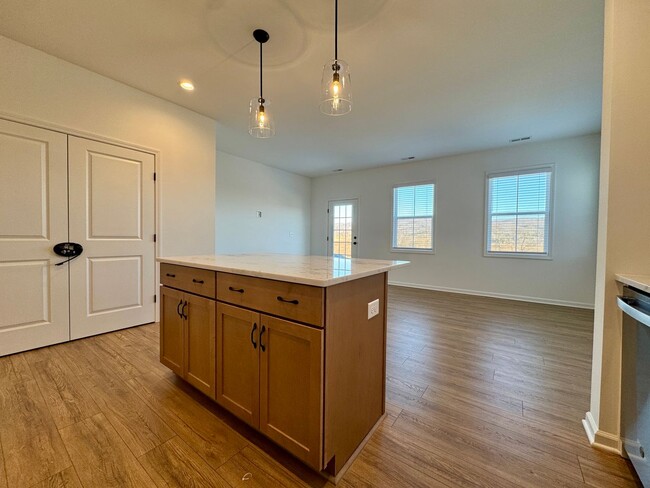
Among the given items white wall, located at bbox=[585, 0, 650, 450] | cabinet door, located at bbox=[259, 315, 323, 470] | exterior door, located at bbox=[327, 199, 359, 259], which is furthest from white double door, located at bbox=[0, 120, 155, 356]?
exterior door, located at bbox=[327, 199, 359, 259]

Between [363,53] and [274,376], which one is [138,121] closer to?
[363,53]

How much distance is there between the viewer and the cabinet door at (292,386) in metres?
1.11

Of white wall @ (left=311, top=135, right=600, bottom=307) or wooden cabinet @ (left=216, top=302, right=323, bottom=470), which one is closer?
wooden cabinet @ (left=216, top=302, right=323, bottom=470)

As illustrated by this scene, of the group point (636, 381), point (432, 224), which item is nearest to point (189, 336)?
point (636, 381)

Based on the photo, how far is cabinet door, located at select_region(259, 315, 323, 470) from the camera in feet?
3.63

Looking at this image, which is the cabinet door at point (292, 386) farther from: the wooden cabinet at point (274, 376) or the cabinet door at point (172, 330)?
the cabinet door at point (172, 330)

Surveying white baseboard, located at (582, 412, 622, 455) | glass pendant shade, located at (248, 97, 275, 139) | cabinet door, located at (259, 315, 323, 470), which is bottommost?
white baseboard, located at (582, 412, 622, 455)

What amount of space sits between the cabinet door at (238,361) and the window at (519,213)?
193 inches

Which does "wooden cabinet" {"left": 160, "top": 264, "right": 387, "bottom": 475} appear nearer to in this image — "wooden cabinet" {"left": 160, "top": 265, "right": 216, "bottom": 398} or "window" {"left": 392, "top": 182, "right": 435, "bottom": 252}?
"wooden cabinet" {"left": 160, "top": 265, "right": 216, "bottom": 398}

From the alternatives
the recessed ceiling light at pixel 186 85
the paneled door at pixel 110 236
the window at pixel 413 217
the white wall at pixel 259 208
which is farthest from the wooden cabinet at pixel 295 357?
the window at pixel 413 217

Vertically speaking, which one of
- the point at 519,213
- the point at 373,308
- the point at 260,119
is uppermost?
the point at 260,119

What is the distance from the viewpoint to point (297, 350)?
117 centimetres

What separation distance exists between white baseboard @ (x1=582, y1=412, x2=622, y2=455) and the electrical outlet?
4.30ft

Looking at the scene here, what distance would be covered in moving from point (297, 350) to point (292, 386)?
17 centimetres
